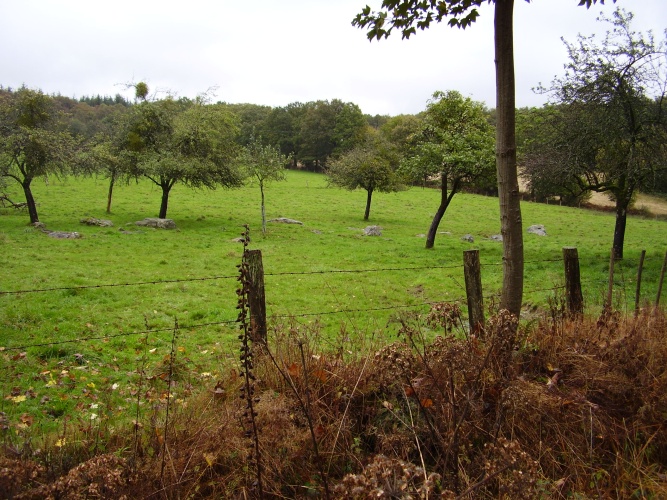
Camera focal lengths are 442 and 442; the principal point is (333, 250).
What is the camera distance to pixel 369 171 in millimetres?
33562

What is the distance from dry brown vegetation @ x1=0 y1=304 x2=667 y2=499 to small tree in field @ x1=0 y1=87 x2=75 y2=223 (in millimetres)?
23397

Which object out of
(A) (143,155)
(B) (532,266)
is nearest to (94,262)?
(A) (143,155)

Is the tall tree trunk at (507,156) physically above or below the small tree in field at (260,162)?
below

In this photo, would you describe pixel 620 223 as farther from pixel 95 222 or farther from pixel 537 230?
pixel 95 222

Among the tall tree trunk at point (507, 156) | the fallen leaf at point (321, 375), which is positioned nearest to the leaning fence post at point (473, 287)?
the tall tree trunk at point (507, 156)

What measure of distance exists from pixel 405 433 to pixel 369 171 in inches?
1224

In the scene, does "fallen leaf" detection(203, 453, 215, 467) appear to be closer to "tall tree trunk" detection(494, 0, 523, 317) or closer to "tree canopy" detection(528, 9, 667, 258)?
"tall tree trunk" detection(494, 0, 523, 317)

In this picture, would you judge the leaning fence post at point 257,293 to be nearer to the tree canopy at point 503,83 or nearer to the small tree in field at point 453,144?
the tree canopy at point 503,83

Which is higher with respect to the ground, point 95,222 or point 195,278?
point 95,222

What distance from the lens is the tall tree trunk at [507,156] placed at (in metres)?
4.42

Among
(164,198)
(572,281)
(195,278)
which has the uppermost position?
(164,198)

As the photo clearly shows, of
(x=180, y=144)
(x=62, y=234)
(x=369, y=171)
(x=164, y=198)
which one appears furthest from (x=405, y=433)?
(x=369, y=171)

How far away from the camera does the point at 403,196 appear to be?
168 ft

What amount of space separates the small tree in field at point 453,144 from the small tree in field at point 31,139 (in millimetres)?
18153
